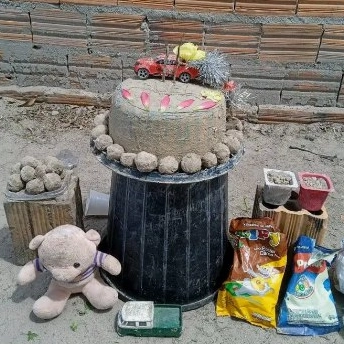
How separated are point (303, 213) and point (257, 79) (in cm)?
201

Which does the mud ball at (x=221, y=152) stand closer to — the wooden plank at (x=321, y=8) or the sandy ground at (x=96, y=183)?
the sandy ground at (x=96, y=183)

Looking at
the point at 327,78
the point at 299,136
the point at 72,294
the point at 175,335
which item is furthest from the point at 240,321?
the point at 327,78

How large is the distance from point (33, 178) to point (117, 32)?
202 cm

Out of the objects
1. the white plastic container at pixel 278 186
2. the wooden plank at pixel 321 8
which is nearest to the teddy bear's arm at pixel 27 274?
the white plastic container at pixel 278 186

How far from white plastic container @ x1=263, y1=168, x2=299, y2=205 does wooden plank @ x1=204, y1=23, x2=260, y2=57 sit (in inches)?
71.3

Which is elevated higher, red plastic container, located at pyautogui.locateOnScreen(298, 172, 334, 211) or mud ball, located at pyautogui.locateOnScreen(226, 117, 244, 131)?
mud ball, located at pyautogui.locateOnScreen(226, 117, 244, 131)

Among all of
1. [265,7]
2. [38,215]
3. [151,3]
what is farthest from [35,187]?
[265,7]

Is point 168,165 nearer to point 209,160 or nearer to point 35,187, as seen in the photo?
point 209,160

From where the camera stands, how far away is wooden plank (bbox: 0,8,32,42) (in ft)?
14.3

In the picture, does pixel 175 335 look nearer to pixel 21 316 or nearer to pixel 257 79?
pixel 21 316

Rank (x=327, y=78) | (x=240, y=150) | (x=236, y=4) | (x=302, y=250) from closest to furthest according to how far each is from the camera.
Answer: (x=240, y=150) < (x=302, y=250) < (x=236, y=4) < (x=327, y=78)

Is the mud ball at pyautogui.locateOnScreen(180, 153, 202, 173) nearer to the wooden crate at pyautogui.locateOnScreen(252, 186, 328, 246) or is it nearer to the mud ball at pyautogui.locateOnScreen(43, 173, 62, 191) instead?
the wooden crate at pyautogui.locateOnScreen(252, 186, 328, 246)

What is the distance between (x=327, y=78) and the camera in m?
4.45

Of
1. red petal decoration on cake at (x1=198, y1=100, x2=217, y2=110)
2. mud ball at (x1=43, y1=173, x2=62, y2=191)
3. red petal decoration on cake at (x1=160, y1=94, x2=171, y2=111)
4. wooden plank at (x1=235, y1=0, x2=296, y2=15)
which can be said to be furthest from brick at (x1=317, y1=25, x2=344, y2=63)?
mud ball at (x1=43, y1=173, x2=62, y2=191)
